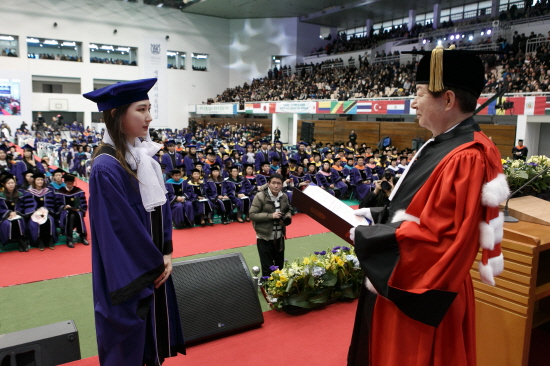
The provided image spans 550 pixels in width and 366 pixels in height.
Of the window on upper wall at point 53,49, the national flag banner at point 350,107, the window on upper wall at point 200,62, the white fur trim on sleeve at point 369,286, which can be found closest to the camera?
the white fur trim on sleeve at point 369,286

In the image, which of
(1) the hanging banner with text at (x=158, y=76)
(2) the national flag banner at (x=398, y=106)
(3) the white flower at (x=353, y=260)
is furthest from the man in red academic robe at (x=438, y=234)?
(1) the hanging banner with text at (x=158, y=76)

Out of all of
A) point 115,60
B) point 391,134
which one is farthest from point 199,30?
point 391,134

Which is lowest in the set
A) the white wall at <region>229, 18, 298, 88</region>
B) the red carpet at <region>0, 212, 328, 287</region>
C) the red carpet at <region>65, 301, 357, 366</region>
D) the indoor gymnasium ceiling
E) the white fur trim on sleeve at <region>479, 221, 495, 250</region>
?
the red carpet at <region>0, 212, 328, 287</region>

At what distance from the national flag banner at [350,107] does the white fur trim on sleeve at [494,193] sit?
20.4 meters

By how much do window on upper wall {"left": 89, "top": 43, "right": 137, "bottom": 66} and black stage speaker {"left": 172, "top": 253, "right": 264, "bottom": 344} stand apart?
102 feet

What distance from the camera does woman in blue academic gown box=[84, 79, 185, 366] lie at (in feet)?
6.07

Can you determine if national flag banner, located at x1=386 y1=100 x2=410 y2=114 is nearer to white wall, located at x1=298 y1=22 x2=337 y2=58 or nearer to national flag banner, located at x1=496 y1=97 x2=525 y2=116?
national flag banner, located at x1=496 y1=97 x2=525 y2=116

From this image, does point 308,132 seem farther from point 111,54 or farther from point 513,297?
point 111,54

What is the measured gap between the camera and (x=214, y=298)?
3.49 metres

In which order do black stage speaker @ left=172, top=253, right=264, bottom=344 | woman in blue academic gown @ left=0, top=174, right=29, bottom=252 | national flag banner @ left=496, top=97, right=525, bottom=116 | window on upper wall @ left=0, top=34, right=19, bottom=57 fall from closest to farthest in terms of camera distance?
black stage speaker @ left=172, top=253, right=264, bottom=344 < woman in blue academic gown @ left=0, top=174, right=29, bottom=252 < national flag banner @ left=496, top=97, right=525, bottom=116 < window on upper wall @ left=0, top=34, right=19, bottom=57

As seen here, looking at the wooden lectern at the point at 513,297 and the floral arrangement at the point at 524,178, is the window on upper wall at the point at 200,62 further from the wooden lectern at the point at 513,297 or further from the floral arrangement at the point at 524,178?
the wooden lectern at the point at 513,297

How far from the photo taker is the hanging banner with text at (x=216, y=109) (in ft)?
97.5

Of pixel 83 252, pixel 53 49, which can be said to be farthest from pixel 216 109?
pixel 83 252

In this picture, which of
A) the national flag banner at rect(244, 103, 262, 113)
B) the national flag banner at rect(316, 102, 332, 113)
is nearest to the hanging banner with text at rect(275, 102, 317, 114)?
the national flag banner at rect(316, 102, 332, 113)
